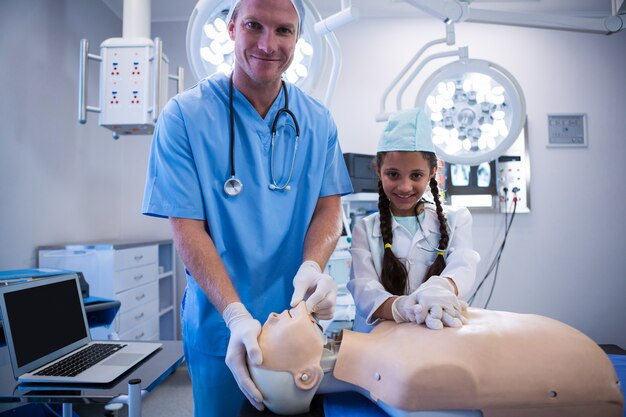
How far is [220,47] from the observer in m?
1.44

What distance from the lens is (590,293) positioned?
10.4ft

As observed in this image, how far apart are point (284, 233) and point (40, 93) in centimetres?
215

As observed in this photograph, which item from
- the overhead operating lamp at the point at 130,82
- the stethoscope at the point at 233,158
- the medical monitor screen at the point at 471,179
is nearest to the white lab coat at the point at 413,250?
the stethoscope at the point at 233,158

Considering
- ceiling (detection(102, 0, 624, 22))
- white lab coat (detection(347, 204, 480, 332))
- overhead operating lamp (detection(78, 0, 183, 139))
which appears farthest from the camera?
ceiling (detection(102, 0, 624, 22))

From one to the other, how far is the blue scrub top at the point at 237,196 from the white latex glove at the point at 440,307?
361 mm

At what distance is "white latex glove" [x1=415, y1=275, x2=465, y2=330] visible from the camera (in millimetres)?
756

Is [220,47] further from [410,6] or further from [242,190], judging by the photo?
[410,6]

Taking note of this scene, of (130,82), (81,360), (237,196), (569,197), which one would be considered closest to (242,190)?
(237,196)

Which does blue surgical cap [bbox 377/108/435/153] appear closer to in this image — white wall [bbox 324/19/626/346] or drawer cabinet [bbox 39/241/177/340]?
drawer cabinet [bbox 39/241/177/340]

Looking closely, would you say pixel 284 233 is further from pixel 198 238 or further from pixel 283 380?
pixel 283 380

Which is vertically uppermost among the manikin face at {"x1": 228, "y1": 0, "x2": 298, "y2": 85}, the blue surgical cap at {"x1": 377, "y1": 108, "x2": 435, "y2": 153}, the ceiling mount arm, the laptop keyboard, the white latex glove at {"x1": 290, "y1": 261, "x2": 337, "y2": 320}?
the ceiling mount arm

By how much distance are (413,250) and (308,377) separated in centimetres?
62

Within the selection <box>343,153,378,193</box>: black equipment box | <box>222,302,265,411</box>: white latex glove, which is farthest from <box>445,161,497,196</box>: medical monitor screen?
<box>222,302,265,411</box>: white latex glove

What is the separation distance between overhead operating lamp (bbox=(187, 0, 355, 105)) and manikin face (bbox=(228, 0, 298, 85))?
15.4 inches
